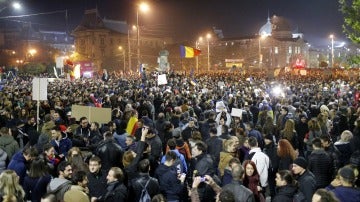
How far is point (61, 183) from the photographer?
20.3 feet

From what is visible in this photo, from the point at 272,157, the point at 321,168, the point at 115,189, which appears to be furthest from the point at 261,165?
the point at 115,189

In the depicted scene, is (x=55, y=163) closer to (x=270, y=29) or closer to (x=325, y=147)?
(x=325, y=147)

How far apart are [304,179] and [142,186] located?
2.50m

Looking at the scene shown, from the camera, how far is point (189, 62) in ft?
313

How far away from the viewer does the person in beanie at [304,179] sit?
254 inches

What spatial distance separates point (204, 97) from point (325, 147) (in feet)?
33.6

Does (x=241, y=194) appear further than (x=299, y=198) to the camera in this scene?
No

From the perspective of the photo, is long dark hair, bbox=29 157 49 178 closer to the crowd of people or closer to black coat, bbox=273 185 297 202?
the crowd of people

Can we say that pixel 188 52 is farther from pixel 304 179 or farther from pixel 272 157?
pixel 304 179

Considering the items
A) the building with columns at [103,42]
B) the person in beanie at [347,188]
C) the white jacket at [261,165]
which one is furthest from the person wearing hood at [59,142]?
the building with columns at [103,42]

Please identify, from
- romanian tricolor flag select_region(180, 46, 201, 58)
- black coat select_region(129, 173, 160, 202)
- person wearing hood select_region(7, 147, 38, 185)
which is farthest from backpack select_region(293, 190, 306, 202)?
romanian tricolor flag select_region(180, 46, 201, 58)

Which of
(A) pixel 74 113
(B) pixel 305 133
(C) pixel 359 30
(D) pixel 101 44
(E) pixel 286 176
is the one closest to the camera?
(E) pixel 286 176

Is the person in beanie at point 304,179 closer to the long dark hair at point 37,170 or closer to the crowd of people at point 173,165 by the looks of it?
the crowd of people at point 173,165

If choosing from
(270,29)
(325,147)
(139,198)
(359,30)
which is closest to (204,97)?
(359,30)
